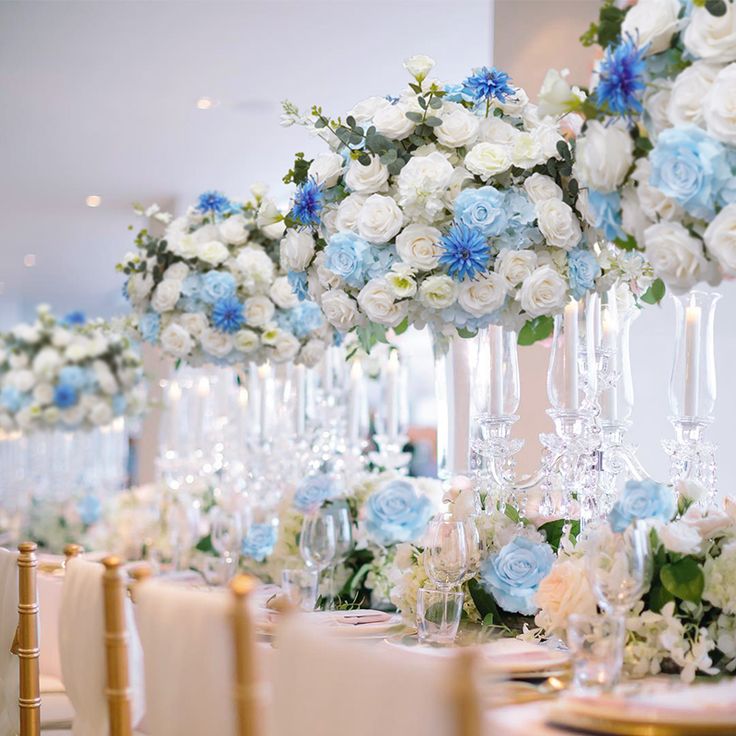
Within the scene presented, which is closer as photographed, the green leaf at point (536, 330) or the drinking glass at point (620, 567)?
the drinking glass at point (620, 567)

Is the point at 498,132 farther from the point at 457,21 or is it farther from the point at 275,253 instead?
the point at 457,21

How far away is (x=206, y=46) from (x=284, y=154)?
1892 mm

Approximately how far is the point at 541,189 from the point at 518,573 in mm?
805

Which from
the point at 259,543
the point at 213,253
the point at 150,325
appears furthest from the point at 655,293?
the point at 150,325

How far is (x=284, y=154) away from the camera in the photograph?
7340 mm

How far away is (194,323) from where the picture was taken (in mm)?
3965

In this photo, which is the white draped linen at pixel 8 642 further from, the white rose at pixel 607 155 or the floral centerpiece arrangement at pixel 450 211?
the white rose at pixel 607 155

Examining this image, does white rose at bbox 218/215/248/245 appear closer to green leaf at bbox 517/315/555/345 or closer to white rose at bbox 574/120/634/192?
green leaf at bbox 517/315/555/345

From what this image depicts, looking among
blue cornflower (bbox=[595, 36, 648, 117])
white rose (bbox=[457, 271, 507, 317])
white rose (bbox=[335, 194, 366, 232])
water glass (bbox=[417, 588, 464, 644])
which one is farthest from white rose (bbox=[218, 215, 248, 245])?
blue cornflower (bbox=[595, 36, 648, 117])

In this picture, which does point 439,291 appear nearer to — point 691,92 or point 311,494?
point 691,92

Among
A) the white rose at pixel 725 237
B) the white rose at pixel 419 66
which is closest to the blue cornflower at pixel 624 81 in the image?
the white rose at pixel 725 237

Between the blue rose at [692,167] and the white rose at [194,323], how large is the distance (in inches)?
92.5

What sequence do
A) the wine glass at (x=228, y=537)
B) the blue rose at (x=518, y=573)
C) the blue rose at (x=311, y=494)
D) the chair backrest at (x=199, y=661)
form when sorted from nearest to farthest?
the chair backrest at (x=199, y=661) < the blue rose at (x=518, y=573) < the wine glass at (x=228, y=537) < the blue rose at (x=311, y=494)

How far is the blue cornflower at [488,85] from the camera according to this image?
264cm
